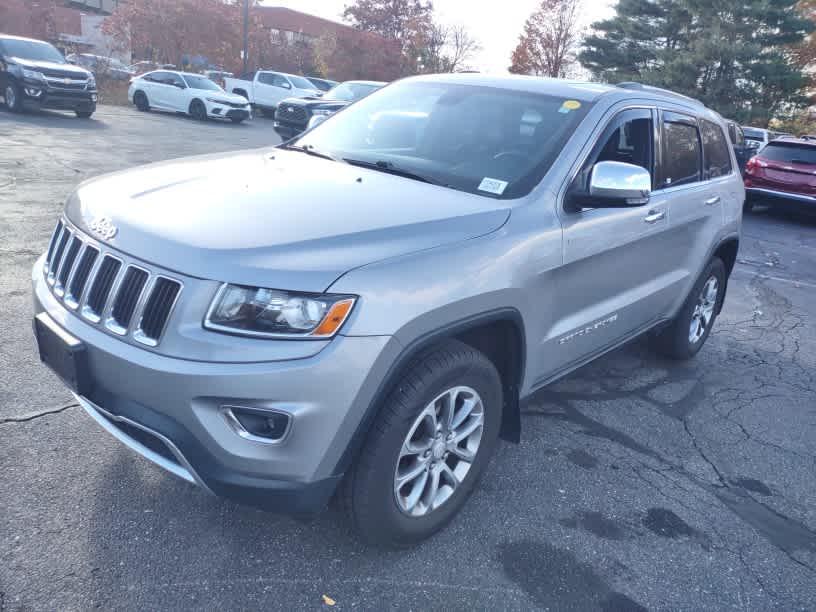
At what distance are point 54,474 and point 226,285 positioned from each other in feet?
4.84

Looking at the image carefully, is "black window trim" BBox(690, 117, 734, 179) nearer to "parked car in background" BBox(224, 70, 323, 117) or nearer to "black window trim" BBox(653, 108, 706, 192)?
"black window trim" BBox(653, 108, 706, 192)

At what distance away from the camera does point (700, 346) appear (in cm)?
519

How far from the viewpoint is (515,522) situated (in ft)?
9.87

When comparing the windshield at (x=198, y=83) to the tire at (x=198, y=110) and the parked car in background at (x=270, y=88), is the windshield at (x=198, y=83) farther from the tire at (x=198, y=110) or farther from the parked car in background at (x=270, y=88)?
the parked car in background at (x=270, y=88)

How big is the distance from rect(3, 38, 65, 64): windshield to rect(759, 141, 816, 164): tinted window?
15.8 metres

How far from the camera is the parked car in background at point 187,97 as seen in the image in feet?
70.0

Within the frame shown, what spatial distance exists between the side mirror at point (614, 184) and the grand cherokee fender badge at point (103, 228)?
1.98m

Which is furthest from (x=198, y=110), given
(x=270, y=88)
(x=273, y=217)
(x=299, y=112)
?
(x=273, y=217)

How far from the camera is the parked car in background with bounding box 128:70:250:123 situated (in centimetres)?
2133

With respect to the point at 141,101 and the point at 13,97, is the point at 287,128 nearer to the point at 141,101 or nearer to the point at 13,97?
the point at 13,97

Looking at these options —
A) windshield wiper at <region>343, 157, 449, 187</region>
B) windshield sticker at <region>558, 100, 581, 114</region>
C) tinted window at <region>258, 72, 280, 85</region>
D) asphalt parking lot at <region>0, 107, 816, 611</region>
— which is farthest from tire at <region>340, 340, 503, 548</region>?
tinted window at <region>258, 72, 280, 85</region>

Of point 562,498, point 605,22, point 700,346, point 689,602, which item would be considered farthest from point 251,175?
point 605,22

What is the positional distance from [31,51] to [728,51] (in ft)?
82.9

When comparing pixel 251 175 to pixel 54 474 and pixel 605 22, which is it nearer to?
pixel 54 474
